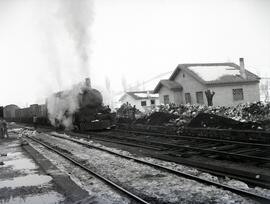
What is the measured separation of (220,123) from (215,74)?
16188mm

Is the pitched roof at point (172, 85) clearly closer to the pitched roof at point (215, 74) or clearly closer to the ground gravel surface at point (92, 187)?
the pitched roof at point (215, 74)

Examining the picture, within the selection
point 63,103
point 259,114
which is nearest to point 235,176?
point 259,114

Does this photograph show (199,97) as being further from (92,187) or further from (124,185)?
(92,187)

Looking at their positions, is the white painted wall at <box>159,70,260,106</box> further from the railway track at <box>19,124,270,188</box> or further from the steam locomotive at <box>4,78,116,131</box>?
the railway track at <box>19,124,270,188</box>

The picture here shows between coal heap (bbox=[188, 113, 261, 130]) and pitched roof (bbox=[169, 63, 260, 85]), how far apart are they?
12.0 m

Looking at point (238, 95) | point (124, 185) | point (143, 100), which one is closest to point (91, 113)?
point (124, 185)

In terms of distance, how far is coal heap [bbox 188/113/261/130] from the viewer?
14.6 m

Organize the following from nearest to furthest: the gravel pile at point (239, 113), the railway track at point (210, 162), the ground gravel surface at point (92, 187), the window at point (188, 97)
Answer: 1. the ground gravel surface at point (92, 187)
2. the railway track at point (210, 162)
3. the gravel pile at point (239, 113)
4. the window at point (188, 97)

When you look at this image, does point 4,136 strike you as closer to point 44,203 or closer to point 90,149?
point 90,149

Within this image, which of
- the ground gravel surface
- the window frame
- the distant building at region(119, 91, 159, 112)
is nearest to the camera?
the ground gravel surface

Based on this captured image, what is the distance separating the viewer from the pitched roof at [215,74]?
99.5 ft

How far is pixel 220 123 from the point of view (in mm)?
16594

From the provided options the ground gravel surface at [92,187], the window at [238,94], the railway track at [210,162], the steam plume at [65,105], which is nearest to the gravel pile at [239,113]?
the railway track at [210,162]

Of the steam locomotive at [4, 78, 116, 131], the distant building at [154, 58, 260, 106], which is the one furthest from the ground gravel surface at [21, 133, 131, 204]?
the distant building at [154, 58, 260, 106]
